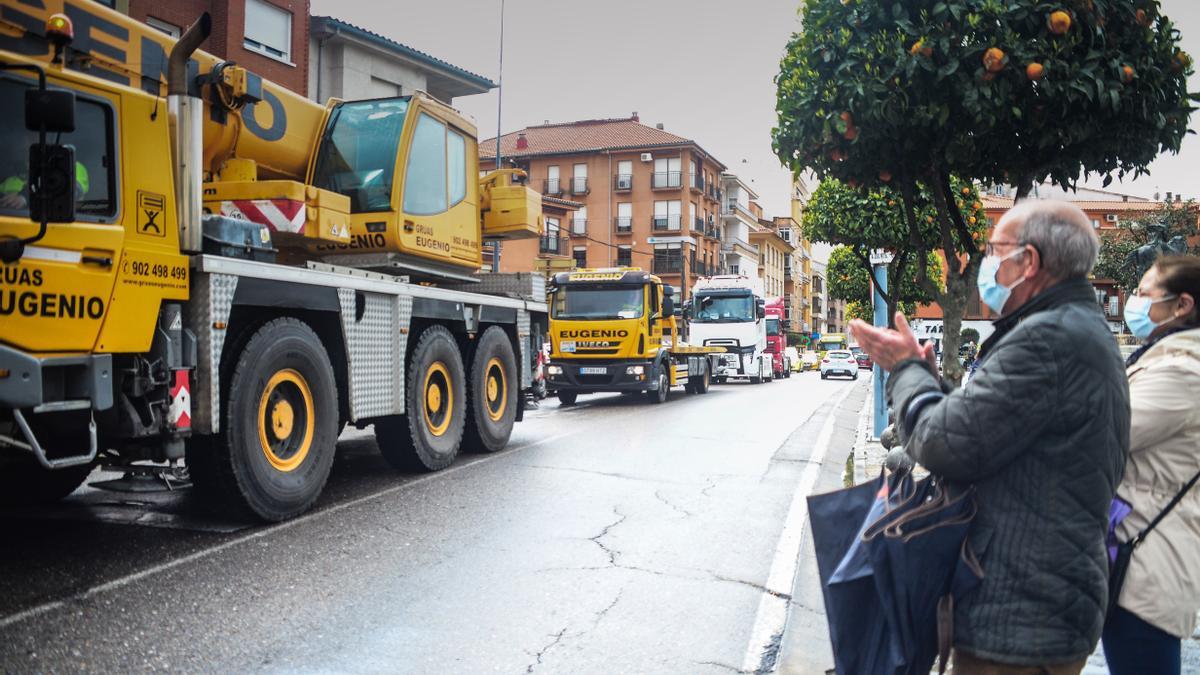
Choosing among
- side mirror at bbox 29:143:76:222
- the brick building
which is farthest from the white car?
side mirror at bbox 29:143:76:222

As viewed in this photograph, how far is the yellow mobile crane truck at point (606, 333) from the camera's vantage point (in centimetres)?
1944

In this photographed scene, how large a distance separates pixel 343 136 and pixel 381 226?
3.29 feet

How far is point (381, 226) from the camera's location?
29.2ft

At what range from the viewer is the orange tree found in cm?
543

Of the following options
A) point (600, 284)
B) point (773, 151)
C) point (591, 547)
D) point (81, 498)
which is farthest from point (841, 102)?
point (600, 284)

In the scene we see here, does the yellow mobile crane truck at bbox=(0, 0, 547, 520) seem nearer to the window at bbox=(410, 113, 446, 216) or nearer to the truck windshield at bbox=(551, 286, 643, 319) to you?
the window at bbox=(410, 113, 446, 216)

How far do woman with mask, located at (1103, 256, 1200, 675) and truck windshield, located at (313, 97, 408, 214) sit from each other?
7.35 metres

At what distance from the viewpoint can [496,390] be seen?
11.1 meters

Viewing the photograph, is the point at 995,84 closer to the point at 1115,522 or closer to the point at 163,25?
the point at 1115,522

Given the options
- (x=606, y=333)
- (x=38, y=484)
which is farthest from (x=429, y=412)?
(x=606, y=333)

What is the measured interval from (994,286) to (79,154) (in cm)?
499

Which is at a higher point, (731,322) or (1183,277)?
(731,322)

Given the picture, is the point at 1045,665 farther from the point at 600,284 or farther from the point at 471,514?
the point at 600,284

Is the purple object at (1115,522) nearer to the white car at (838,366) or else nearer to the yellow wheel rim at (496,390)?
the yellow wheel rim at (496,390)
